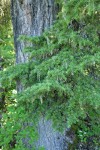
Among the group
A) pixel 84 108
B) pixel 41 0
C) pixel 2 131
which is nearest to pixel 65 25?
pixel 41 0

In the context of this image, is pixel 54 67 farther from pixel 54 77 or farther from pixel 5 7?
pixel 5 7

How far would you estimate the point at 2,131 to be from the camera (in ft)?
11.7

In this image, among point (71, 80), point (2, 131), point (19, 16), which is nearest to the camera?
point (71, 80)

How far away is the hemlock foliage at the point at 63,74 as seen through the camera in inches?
113

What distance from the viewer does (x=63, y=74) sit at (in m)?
2.85

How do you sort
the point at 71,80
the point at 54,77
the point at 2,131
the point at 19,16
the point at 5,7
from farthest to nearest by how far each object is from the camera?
the point at 5,7
the point at 19,16
the point at 2,131
the point at 71,80
the point at 54,77

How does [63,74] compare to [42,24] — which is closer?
[63,74]

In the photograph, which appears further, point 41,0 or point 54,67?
point 41,0

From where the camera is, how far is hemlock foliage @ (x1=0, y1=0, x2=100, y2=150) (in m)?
2.87

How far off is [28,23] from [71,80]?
1.23m

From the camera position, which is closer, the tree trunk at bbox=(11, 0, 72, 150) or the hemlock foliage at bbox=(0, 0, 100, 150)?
the hemlock foliage at bbox=(0, 0, 100, 150)

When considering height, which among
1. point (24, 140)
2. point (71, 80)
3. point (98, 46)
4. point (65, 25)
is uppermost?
point (65, 25)

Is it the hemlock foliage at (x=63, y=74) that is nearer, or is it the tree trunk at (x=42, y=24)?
the hemlock foliage at (x=63, y=74)

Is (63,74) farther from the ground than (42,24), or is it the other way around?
(42,24)
